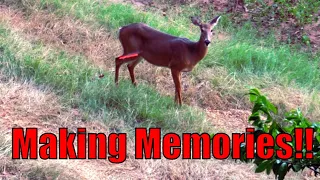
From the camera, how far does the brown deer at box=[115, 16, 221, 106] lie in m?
6.14

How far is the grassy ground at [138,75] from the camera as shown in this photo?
5480 mm

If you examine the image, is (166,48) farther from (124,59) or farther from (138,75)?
(138,75)

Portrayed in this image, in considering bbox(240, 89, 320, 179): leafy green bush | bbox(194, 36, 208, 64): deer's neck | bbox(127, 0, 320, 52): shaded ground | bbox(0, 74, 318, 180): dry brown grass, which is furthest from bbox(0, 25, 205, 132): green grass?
bbox(127, 0, 320, 52): shaded ground

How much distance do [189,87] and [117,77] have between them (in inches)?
40.7

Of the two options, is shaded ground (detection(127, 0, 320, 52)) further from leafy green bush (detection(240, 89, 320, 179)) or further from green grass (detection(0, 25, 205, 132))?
leafy green bush (detection(240, 89, 320, 179))

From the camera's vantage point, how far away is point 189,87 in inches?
273

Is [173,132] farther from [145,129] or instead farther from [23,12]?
[23,12]

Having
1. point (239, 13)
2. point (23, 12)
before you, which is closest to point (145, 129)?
point (23, 12)

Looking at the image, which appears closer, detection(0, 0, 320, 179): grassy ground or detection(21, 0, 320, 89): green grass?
detection(0, 0, 320, 179): grassy ground

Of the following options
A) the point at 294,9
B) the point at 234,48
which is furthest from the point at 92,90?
the point at 294,9

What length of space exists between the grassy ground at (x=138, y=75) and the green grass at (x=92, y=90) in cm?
1

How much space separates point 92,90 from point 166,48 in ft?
3.48

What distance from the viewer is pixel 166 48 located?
6234 millimetres

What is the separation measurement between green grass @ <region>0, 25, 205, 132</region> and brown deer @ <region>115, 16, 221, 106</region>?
365 millimetres
